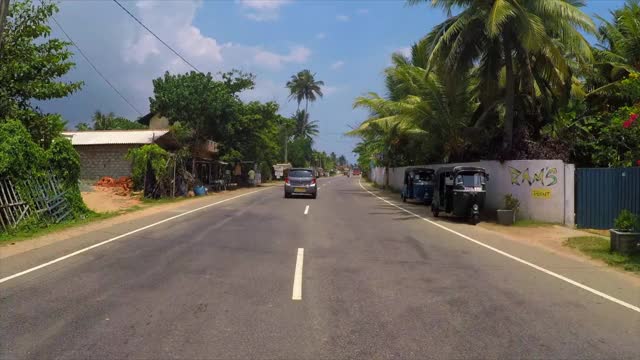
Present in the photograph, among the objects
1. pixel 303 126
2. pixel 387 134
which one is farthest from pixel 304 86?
pixel 387 134

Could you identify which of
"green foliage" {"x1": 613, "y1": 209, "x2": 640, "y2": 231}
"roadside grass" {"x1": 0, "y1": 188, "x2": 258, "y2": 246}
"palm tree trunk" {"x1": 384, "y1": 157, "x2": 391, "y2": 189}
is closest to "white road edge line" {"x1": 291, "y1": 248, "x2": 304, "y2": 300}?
"green foliage" {"x1": 613, "y1": 209, "x2": 640, "y2": 231}

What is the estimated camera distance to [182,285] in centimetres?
823

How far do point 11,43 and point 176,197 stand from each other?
13850 millimetres

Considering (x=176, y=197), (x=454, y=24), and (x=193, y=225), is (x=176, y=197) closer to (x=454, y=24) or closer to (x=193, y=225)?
(x=193, y=225)

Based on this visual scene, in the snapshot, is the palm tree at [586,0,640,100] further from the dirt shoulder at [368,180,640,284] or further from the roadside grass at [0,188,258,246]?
the roadside grass at [0,188,258,246]

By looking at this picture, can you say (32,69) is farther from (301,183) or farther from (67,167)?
(301,183)

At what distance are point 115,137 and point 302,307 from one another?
112 ft

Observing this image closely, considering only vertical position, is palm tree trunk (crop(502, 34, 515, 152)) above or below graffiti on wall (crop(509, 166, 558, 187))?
above

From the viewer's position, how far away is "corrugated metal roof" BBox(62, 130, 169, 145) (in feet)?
119

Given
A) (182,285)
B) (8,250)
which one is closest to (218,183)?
(8,250)

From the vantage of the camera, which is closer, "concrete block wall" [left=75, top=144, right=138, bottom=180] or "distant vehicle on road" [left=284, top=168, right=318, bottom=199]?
"distant vehicle on road" [left=284, top=168, right=318, bottom=199]

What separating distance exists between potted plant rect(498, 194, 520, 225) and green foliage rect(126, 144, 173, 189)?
705 inches

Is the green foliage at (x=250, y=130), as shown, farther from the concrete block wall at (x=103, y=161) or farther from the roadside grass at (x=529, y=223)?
the roadside grass at (x=529, y=223)

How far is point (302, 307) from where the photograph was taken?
23.0 ft
